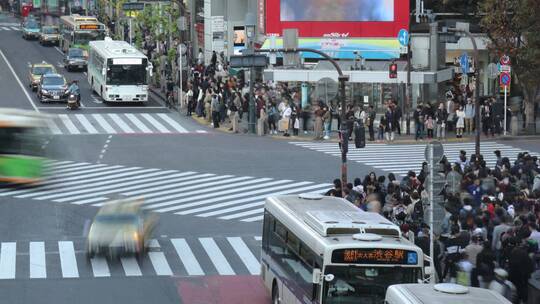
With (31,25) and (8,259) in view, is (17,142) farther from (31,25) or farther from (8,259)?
(31,25)

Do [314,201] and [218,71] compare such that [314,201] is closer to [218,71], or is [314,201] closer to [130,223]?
[130,223]

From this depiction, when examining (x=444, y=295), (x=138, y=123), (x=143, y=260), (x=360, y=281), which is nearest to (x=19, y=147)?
(x=143, y=260)

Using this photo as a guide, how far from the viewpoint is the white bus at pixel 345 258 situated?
2014cm

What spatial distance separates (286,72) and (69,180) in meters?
15.8

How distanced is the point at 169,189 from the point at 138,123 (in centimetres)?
1682

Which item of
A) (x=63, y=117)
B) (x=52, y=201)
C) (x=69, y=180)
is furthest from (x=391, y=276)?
(x=63, y=117)

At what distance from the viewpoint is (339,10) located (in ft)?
193

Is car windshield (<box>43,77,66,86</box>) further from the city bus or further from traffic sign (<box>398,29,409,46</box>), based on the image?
traffic sign (<box>398,29,409,46</box>)

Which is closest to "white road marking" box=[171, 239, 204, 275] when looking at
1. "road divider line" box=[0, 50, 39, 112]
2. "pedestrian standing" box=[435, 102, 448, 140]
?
"pedestrian standing" box=[435, 102, 448, 140]

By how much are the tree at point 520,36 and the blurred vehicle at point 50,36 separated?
157ft

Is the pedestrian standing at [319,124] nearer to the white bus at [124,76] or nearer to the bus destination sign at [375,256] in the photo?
the white bus at [124,76]

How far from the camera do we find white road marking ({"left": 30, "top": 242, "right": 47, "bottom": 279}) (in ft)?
90.1

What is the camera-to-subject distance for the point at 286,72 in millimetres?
54125

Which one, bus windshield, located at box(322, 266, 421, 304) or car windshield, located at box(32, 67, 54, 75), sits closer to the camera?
bus windshield, located at box(322, 266, 421, 304)
